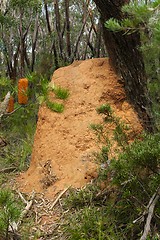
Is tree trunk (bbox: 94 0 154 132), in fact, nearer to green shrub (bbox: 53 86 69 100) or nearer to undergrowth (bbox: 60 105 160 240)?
green shrub (bbox: 53 86 69 100)

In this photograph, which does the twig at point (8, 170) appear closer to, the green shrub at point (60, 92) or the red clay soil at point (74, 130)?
the red clay soil at point (74, 130)

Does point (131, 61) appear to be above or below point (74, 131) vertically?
above

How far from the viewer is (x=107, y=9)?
368 cm

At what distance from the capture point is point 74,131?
3.88 meters

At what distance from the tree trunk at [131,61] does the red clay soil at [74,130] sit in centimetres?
11

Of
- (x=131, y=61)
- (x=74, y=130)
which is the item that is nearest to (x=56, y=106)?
(x=74, y=130)

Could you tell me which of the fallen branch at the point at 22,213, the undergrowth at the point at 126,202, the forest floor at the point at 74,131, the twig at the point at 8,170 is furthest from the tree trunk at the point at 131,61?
the twig at the point at 8,170

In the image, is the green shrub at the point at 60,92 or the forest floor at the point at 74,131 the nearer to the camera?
the forest floor at the point at 74,131

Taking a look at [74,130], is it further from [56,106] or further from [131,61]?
[131,61]

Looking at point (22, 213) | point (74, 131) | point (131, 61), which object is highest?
point (131, 61)

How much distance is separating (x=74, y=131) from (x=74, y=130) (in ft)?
0.04

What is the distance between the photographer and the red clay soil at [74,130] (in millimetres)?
3539

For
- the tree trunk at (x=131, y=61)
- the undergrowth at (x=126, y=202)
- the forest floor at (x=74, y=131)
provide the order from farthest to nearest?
the tree trunk at (x=131, y=61) < the forest floor at (x=74, y=131) < the undergrowth at (x=126, y=202)

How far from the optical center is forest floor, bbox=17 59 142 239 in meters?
3.52
